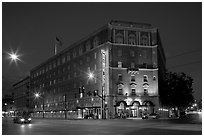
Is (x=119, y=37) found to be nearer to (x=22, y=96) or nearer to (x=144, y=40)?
(x=144, y=40)

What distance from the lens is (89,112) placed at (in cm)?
8069

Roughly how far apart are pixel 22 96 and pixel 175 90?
3439 inches

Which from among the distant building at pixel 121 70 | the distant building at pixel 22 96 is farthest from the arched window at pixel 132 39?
the distant building at pixel 22 96

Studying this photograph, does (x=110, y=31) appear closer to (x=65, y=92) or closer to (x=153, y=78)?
(x=153, y=78)

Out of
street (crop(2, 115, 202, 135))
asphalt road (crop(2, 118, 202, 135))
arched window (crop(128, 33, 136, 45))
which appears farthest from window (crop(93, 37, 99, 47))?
asphalt road (crop(2, 118, 202, 135))

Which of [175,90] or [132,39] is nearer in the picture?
[132,39]

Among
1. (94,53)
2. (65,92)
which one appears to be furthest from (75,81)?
(94,53)

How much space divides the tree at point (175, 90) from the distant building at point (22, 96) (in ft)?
231

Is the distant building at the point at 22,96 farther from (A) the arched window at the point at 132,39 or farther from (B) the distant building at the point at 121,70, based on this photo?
(A) the arched window at the point at 132,39

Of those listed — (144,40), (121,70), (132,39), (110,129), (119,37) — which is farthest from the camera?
(144,40)

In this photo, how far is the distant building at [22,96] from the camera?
467 ft

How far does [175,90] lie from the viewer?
88062 millimetres

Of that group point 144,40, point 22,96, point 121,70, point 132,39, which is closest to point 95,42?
point 132,39

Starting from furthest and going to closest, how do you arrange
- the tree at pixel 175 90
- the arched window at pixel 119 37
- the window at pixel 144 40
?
the tree at pixel 175 90, the window at pixel 144 40, the arched window at pixel 119 37
